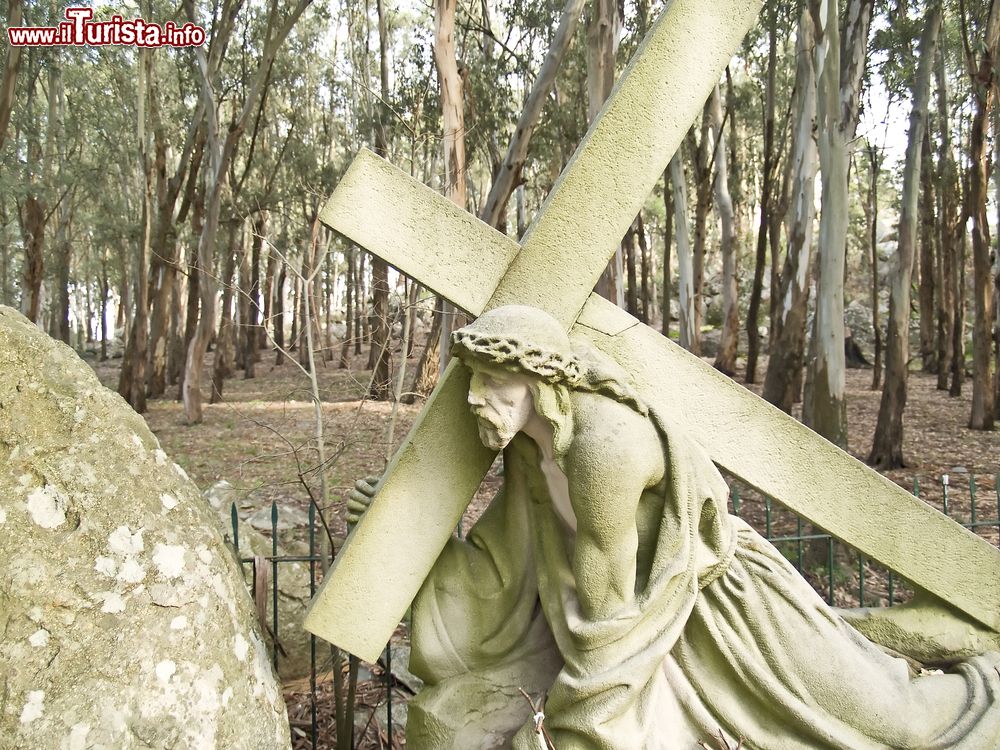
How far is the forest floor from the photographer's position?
269 inches

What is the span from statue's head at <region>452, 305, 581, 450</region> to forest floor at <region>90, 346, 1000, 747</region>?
5.65ft

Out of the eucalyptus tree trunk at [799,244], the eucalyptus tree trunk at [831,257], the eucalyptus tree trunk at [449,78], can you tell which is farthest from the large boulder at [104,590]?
the eucalyptus tree trunk at [799,244]

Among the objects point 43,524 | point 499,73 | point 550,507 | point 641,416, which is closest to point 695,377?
point 641,416

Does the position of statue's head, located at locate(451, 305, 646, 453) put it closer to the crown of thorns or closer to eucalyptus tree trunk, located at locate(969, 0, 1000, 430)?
the crown of thorns

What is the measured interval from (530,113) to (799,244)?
5.29 m

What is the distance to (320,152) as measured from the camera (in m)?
25.8

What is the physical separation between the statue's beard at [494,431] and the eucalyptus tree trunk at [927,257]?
18239 mm

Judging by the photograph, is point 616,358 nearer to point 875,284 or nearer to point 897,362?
point 897,362

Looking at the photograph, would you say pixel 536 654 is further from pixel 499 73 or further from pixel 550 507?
pixel 499 73

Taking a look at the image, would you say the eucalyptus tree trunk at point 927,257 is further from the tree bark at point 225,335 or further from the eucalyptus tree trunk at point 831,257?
the tree bark at point 225,335

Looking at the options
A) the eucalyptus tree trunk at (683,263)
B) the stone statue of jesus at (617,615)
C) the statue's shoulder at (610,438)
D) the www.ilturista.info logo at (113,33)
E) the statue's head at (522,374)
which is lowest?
the stone statue of jesus at (617,615)

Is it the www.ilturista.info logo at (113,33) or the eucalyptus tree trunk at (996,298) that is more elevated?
the www.ilturista.info logo at (113,33)

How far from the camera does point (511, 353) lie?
6.77ft

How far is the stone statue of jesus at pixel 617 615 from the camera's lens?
7.06ft
